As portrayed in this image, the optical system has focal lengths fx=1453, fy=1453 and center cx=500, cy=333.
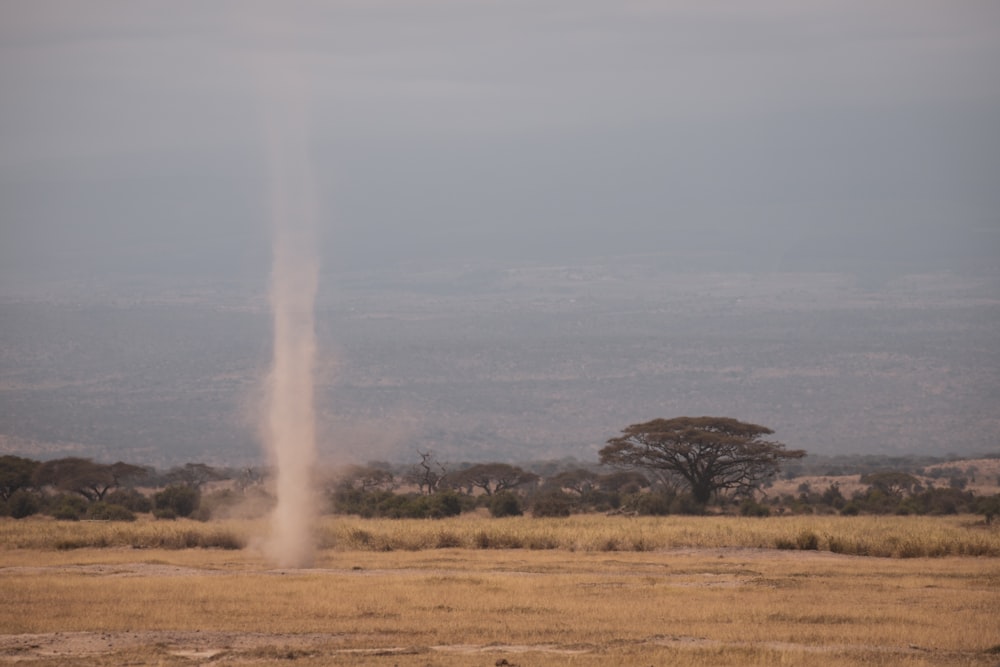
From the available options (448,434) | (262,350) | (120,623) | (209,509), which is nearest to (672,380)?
(448,434)

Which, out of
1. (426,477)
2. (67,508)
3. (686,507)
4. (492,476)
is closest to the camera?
(67,508)

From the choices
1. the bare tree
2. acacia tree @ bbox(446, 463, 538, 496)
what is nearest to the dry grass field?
the bare tree

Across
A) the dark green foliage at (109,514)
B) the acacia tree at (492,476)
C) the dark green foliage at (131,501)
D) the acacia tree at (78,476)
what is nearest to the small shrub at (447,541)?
the dark green foliage at (109,514)

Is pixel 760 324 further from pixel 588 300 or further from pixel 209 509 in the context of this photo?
pixel 209 509

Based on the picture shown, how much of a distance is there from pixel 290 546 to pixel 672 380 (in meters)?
113

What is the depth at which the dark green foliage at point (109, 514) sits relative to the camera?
44.4 m

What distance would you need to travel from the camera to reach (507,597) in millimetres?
24344

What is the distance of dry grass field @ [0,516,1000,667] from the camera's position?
742 inches

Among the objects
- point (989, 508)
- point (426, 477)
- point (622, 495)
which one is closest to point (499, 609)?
point (989, 508)

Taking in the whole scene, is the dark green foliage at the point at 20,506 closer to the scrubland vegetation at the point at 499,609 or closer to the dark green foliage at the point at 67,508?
the dark green foliage at the point at 67,508

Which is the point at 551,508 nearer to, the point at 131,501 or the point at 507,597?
the point at 131,501

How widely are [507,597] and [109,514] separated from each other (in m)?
23.6

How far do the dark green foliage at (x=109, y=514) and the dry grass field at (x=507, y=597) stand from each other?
6.22m

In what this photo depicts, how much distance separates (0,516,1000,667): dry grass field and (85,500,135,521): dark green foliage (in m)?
6.22
